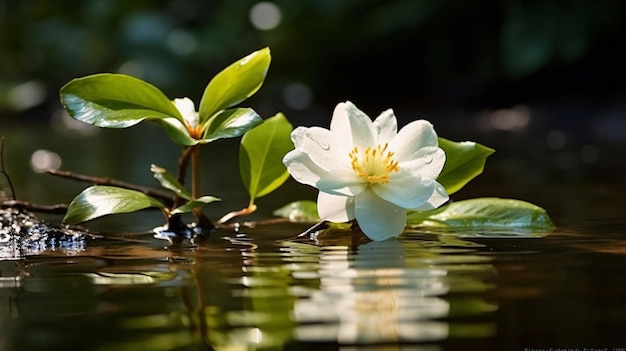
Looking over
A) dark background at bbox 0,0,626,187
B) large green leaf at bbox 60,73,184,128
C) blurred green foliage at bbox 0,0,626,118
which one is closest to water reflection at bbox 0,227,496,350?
large green leaf at bbox 60,73,184,128

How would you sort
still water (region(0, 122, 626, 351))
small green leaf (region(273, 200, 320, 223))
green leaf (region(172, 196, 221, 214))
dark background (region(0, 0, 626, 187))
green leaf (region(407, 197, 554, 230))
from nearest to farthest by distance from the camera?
still water (region(0, 122, 626, 351)) → green leaf (region(172, 196, 221, 214)) → green leaf (region(407, 197, 554, 230)) → small green leaf (region(273, 200, 320, 223)) → dark background (region(0, 0, 626, 187))

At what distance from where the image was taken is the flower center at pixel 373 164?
52.3 inches

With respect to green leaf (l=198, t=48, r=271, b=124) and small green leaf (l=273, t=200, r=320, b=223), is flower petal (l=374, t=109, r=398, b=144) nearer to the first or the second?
green leaf (l=198, t=48, r=271, b=124)

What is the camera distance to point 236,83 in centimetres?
152

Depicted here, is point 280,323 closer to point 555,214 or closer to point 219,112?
point 219,112

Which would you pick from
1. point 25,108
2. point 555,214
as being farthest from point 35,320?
point 25,108

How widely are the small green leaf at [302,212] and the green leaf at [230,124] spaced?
34cm

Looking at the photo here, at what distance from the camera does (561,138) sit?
4.81m

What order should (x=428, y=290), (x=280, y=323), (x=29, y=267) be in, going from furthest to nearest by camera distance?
1. (x=29, y=267)
2. (x=428, y=290)
3. (x=280, y=323)

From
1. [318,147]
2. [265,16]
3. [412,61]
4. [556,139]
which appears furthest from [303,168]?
[265,16]

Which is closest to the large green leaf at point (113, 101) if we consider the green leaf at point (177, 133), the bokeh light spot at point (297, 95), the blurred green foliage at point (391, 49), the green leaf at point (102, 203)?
the green leaf at point (177, 133)

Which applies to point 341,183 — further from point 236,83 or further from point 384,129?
point 236,83

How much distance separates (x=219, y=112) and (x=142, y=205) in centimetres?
20

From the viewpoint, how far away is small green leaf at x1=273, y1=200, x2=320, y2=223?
1744 mm
